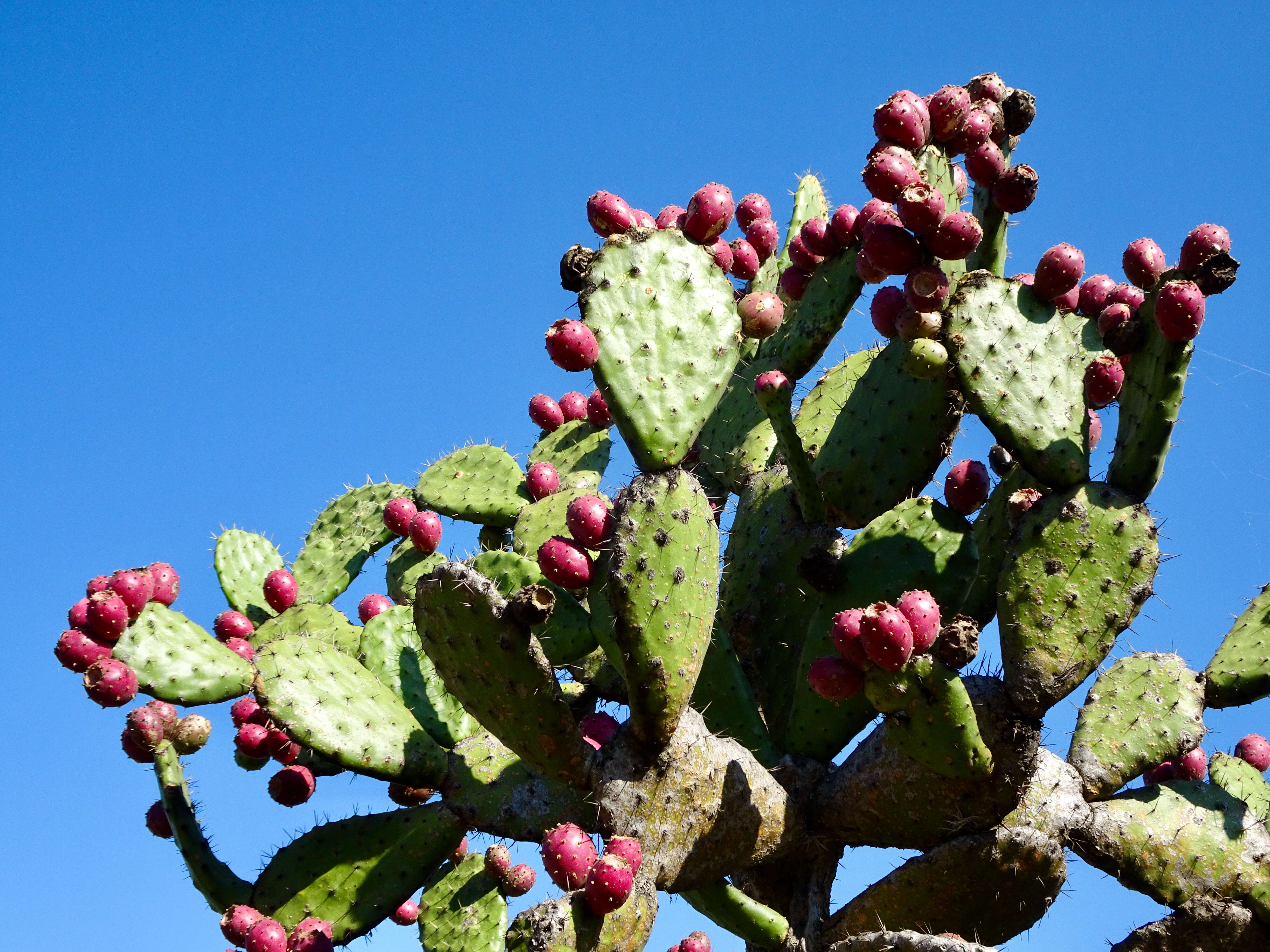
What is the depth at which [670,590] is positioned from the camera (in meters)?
2.52

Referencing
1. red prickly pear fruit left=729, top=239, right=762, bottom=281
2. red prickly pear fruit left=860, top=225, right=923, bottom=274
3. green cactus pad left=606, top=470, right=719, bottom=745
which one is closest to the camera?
green cactus pad left=606, top=470, right=719, bottom=745

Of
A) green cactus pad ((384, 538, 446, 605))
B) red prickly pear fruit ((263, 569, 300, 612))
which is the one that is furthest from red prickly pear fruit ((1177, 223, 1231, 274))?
red prickly pear fruit ((263, 569, 300, 612))

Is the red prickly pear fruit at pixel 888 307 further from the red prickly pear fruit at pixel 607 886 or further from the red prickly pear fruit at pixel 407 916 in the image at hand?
the red prickly pear fruit at pixel 407 916

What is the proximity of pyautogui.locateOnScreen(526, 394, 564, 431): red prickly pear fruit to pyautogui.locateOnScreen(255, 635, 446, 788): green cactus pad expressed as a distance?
1.72 m

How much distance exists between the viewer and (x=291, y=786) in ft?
11.1

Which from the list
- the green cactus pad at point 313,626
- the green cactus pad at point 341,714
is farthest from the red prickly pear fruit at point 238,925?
the green cactus pad at point 313,626

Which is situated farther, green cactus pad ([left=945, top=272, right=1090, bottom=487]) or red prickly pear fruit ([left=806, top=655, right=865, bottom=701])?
green cactus pad ([left=945, top=272, right=1090, bottom=487])

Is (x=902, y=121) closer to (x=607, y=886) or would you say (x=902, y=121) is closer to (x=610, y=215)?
(x=610, y=215)

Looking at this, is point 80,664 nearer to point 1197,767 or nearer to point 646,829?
point 646,829

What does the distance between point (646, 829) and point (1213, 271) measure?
5.77ft

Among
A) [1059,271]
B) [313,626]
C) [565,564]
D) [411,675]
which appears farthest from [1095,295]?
[313,626]

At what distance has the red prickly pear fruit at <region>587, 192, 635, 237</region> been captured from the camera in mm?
2891

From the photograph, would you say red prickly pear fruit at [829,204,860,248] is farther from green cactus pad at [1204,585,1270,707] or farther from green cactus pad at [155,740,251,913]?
green cactus pad at [155,740,251,913]

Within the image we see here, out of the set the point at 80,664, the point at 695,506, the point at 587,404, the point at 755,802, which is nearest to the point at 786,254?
the point at 587,404
